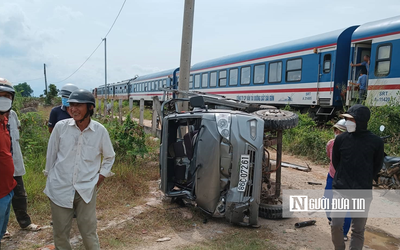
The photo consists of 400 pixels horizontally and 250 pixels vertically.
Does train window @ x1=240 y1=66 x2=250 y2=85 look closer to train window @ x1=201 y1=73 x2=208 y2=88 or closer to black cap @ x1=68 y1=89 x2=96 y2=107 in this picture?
train window @ x1=201 y1=73 x2=208 y2=88

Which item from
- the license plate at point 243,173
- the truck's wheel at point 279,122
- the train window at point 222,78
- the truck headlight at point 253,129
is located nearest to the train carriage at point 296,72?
the train window at point 222,78

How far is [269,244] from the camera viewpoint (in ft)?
11.7

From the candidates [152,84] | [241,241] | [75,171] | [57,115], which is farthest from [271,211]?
[152,84]

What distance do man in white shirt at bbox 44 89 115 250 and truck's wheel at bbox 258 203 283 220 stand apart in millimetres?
2445

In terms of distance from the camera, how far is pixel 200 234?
385 cm

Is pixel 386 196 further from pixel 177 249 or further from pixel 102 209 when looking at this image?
pixel 102 209

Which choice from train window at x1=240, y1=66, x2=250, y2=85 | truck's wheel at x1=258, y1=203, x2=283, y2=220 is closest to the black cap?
truck's wheel at x1=258, y1=203, x2=283, y2=220

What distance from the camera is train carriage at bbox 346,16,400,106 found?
8844mm

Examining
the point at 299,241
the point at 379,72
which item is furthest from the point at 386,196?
the point at 379,72

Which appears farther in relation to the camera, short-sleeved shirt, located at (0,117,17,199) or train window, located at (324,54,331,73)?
train window, located at (324,54,331,73)

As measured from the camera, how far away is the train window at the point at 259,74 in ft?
44.2

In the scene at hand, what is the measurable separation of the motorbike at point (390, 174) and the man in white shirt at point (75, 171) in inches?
182

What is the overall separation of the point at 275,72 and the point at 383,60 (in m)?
4.27

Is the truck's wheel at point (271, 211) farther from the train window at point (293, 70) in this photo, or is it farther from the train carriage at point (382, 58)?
the train window at point (293, 70)
